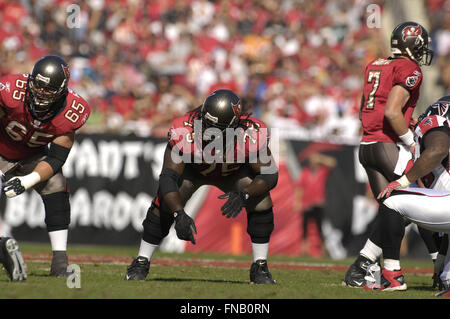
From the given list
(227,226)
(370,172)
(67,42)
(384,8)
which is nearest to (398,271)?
(370,172)

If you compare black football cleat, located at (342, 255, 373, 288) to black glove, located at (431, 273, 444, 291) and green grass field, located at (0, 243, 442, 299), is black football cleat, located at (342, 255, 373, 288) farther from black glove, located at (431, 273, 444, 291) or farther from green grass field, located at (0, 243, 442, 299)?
black glove, located at (431, 273, 444, 291)

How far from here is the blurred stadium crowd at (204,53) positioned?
1384cm

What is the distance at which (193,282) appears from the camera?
622 centimetres

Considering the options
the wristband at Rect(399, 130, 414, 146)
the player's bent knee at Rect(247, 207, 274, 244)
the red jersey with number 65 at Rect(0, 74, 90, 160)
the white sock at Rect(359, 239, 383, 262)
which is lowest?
the white sock at Rect(359, 239, 383, 262)

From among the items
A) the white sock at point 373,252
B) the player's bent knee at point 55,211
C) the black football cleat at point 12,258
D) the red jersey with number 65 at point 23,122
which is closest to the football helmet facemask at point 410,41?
the white sock at point 373,252

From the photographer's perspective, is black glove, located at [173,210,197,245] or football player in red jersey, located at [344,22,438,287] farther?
football player in red jersey, located at [344,22,438,287]

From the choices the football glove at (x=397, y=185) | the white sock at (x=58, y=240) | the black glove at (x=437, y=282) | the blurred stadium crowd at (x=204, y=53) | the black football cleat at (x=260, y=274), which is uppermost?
the blurred stadium crowd at (x=204, y=53)

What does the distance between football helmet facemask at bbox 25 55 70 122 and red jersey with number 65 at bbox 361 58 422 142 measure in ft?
8.45

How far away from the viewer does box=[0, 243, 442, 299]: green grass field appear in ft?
16.5

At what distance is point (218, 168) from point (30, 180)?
5.03ft


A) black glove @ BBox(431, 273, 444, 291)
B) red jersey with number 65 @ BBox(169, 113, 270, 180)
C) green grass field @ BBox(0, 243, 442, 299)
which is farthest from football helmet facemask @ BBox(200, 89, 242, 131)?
black glove @ BBox(431, 273, 444, 291)

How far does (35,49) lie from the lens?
16578mm

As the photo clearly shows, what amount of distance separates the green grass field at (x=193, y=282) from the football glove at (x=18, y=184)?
681 mm

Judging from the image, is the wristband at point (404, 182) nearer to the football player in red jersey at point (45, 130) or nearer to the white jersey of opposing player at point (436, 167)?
the white jersey of opposing player at point (436, 167)
